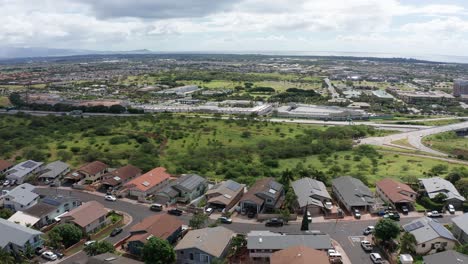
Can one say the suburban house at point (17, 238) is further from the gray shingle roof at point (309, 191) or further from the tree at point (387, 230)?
the tree at point (387, 230)

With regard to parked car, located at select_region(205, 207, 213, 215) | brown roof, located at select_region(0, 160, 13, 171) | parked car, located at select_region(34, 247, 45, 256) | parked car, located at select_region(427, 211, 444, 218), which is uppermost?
brown roof, located at select_region(0, 160, 13, 171)

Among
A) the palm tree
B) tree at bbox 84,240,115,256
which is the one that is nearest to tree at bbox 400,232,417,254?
tree at bbox 84,240,115,256

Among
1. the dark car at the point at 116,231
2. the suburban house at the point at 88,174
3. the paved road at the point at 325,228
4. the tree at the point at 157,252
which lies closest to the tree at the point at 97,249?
the paved road at the point at 325,228

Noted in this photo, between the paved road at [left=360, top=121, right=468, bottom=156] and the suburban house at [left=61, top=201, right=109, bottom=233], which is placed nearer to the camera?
the suburban house at [left=61, top=201, right=109, bottom=233]

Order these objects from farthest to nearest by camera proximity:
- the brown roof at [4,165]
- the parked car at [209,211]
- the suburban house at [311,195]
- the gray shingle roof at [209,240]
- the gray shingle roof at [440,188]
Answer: the brown roof at [4,165] → the gray shingle roof at [440,188] → the parked car at [209,211] → the suburban house at [311,195] → the gray shingle roof at [209,240]

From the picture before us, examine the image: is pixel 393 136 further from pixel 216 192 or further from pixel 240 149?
pixel 216 192

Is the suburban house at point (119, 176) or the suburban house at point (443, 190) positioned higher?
the suburban house at point (443, 190)

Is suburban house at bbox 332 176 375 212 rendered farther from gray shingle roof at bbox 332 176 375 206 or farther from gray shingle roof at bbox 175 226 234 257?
gray shingle roof at bbox 175 226 234 257
